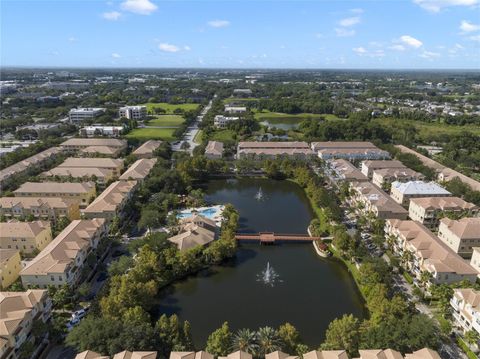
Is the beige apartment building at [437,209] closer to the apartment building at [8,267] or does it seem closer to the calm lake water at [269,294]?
the calm lake water at [269,294]

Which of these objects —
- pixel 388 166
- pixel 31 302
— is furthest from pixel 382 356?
pixel 388 166

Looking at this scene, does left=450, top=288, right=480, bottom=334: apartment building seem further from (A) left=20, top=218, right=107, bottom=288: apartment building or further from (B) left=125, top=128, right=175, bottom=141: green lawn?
(B) left=125, top=128, right=175, bottom=141: green lawn

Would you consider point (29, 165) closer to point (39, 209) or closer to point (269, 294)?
point (39, 209)

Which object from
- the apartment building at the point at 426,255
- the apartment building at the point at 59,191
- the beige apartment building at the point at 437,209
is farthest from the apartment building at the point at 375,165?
the apartment building at the point at 59,191

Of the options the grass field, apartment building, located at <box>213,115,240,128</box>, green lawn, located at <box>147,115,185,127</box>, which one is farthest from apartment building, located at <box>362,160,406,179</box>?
the grass field

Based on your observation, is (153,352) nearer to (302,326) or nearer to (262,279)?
(302,326)

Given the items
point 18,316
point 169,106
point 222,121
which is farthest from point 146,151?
point 169,106
